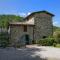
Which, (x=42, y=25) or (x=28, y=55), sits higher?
(x=42, y=25)

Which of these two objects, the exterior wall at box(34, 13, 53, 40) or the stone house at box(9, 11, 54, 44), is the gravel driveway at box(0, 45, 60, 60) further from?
the exterior wall at box(34, 13, 53, 40)

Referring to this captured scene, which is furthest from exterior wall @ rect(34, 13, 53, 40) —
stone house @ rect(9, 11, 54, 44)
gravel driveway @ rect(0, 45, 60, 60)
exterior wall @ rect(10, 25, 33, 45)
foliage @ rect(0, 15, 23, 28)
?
gravel driveway @ rect(0, 45, 60, 60)

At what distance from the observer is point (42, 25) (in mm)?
40656

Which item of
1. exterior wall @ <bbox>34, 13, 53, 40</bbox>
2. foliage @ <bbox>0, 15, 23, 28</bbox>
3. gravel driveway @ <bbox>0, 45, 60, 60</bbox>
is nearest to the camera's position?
gravel driveway @ <bbox>0, 45, 60, 60</bbox>

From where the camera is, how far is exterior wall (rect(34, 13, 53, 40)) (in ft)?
132

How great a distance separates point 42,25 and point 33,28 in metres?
2.36

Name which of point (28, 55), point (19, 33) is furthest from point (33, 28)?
point (28, 55)

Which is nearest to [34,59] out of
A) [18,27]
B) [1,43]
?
[1,43]

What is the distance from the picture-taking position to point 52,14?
41500mm

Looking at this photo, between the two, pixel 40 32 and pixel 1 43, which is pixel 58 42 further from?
pixel 1 43

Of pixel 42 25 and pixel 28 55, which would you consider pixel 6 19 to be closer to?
pixel 42 25

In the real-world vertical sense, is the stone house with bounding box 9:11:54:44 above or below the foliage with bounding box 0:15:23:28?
Result: below

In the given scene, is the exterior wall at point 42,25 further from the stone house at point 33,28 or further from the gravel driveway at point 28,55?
the gravel driveway at point 28,55

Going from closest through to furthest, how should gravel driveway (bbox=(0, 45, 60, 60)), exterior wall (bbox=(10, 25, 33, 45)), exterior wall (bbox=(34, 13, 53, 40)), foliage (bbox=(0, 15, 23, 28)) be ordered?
1. gravel driveway (bbox=(0, 45, 60, 60))
2. exterior wall (bbox=(10, 25, 33, 45))
3. exterior wall (bbox=(34, 13, 53, 40))
4. foliage (bbox=(0, 15, 23, 28))
